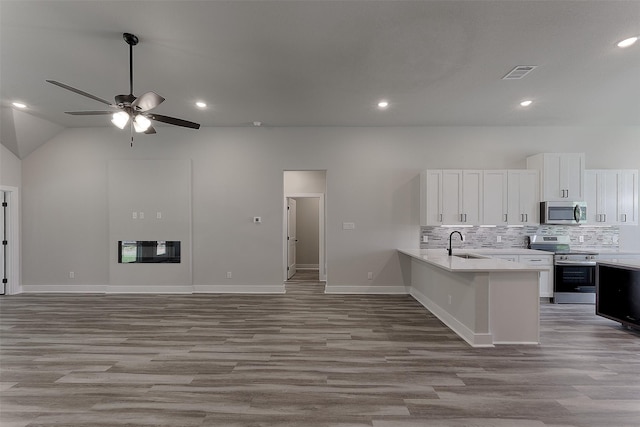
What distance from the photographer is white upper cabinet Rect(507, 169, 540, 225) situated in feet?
18.2

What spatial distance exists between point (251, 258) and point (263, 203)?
1.09 meters

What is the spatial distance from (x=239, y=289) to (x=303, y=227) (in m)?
3.62

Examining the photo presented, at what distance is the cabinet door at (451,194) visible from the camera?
5.55 metres

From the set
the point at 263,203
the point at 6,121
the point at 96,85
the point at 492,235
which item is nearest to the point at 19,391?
the point at 96,85

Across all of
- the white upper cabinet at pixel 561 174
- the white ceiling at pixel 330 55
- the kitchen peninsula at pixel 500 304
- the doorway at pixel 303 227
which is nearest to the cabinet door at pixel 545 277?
the white upper cabinet at pixel 561 174

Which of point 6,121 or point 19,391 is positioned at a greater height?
point 6,121

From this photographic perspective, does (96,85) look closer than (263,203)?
Yes

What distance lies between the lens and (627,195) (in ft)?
18.2

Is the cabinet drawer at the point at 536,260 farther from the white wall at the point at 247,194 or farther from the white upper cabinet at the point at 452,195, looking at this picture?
the white wall at the point at 247,194

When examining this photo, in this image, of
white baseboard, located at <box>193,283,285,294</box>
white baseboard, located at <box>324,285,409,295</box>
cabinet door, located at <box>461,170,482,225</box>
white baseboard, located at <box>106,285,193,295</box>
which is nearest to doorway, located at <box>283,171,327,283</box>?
white baseboard, located at <box>193,283,285,294</box>

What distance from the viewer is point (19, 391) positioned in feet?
8.48

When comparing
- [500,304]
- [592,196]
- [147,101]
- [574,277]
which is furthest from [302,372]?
[592,196]

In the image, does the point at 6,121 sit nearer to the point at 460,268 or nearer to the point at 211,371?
the point at 211,371

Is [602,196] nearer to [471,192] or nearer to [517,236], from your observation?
[517,236]
